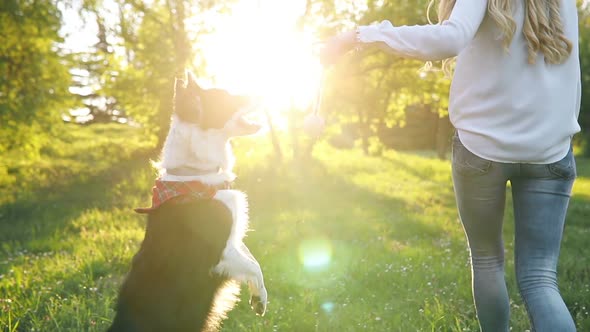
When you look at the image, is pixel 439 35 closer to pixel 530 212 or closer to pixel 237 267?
pixel 530 212

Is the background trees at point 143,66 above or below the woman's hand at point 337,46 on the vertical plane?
below

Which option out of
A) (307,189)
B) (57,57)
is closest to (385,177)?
(307,189)

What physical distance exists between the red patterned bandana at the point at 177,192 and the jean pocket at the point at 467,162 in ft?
4.66

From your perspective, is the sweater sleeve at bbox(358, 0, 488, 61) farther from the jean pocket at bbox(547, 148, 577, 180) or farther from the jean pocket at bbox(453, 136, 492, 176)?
the jean pocket at bbox(547, 148, 577, 180)

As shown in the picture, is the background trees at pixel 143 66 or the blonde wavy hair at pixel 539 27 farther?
the background trees at pixel 143 66

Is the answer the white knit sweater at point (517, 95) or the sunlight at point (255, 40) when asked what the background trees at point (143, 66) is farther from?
the white knit sweater at point (517, 95)

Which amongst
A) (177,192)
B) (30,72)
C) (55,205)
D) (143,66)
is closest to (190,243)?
(177,192)

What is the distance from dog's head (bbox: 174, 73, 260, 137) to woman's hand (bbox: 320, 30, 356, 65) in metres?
1.32

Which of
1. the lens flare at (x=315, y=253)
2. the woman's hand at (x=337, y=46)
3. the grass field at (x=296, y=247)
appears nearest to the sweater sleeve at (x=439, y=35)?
the woman's hand at (x=337, y=46)

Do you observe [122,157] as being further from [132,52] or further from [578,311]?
[578,311]

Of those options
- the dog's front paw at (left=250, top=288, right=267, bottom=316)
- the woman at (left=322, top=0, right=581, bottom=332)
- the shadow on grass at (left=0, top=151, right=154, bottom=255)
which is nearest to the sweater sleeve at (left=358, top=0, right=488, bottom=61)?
the woman at (left=322, top=0, right=581, bottom=332)

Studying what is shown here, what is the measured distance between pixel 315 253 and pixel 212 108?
112 inches

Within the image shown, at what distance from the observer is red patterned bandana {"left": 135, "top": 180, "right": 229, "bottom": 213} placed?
3.03 m

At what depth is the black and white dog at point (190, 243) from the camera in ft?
9.88
